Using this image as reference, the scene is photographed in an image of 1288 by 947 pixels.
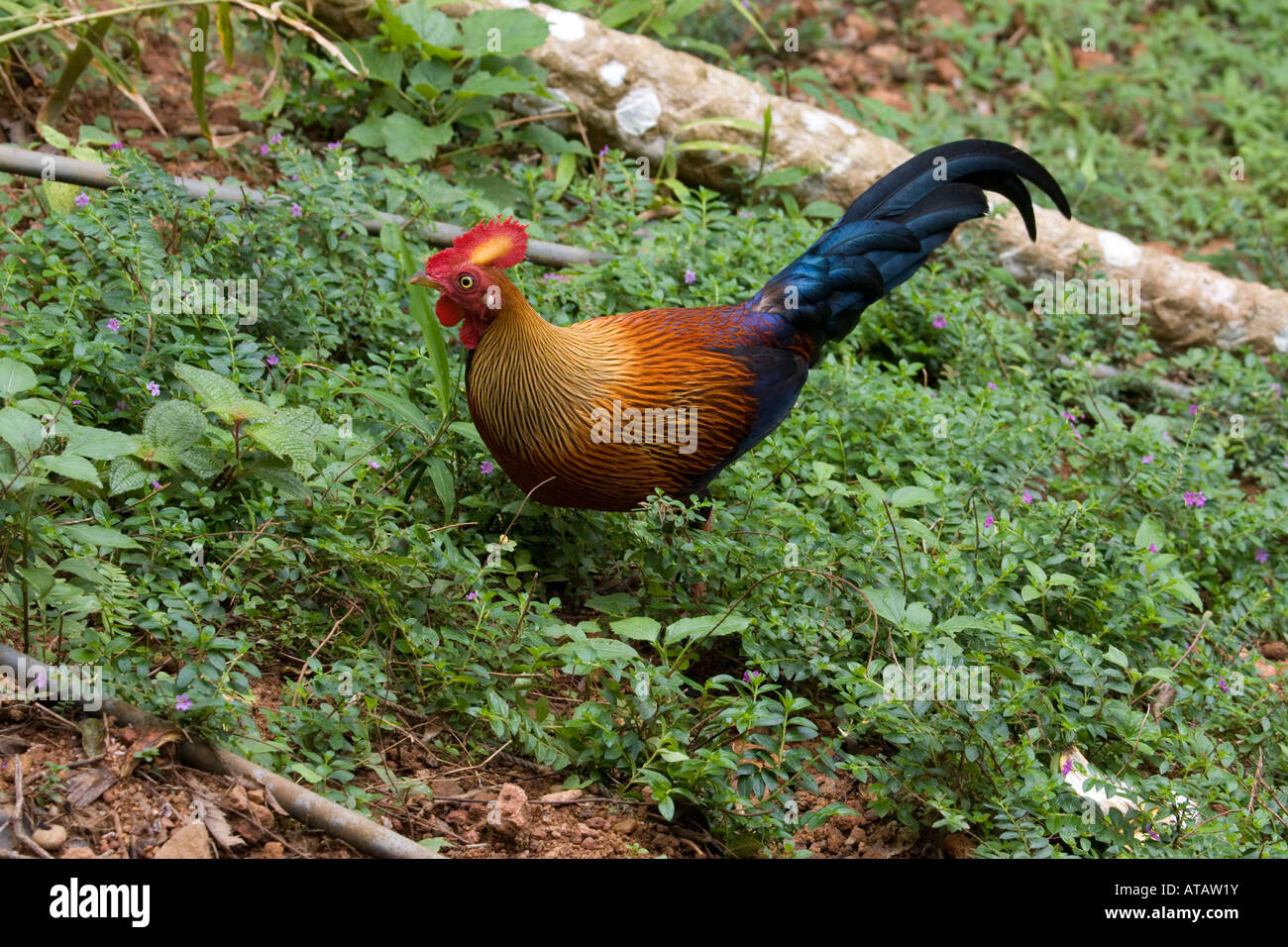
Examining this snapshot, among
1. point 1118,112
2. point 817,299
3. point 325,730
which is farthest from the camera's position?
point 1118,112

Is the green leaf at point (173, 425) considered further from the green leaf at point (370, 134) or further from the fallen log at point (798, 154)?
the fallen log at point (798, 154)

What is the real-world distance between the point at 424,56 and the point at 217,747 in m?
4.08

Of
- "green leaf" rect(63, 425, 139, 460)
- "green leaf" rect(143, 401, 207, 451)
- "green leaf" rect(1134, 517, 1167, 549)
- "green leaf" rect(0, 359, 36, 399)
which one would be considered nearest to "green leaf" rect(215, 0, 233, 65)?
"green leaf" rect(143, 401, 207, 451)

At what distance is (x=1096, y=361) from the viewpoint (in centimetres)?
579

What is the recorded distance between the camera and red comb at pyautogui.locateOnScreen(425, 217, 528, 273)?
3852 millimetres

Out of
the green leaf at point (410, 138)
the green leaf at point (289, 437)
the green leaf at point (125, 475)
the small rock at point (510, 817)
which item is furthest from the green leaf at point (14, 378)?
Result: the green leaf at point (410, 138)

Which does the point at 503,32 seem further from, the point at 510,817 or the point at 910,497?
the point at 510,817

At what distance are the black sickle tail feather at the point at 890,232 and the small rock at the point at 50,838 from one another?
287 centimetres

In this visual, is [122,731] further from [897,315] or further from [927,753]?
[897,315]

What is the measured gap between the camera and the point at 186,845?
2.75 m

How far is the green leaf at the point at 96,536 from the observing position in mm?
3006

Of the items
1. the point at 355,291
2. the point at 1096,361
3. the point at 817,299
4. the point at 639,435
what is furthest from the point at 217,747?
the point at 1096,361

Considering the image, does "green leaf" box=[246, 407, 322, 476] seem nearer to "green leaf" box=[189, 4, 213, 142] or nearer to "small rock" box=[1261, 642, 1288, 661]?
"green leaf" box=[189, 4, 213, 142]

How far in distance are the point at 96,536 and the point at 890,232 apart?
3036 millimetres
